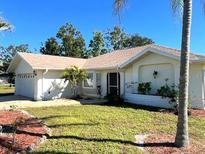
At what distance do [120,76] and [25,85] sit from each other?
981cm

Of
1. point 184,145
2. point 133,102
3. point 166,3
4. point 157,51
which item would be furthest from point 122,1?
point 133,102

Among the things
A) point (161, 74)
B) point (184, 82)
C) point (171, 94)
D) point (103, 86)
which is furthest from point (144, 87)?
point (184, 82)

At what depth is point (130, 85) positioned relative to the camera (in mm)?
21000

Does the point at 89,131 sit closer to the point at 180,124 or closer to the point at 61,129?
the point at 61,129

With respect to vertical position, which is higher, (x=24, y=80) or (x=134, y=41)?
(x=134, y=41)

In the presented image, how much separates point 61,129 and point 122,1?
5.67 metres

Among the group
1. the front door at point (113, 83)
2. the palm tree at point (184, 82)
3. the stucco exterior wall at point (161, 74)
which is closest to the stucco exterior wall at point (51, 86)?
the front door at point (113, 83)

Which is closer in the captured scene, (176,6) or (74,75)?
(176,6)

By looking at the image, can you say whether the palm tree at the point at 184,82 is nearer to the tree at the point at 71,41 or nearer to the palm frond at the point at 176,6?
the palm frond at the point at 176,6

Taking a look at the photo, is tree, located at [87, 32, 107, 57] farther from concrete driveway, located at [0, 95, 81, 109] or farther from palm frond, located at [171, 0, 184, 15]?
palm frond, located at [171, 0, 184, 15]

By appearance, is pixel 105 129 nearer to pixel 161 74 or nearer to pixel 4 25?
pixel 4 25

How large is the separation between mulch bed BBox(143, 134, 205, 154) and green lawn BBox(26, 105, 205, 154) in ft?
1.67

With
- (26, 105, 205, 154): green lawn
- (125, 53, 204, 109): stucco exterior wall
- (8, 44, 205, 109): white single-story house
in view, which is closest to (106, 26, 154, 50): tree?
(8, 44, 205, 109): white single-story house

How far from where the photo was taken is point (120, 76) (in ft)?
71.8
